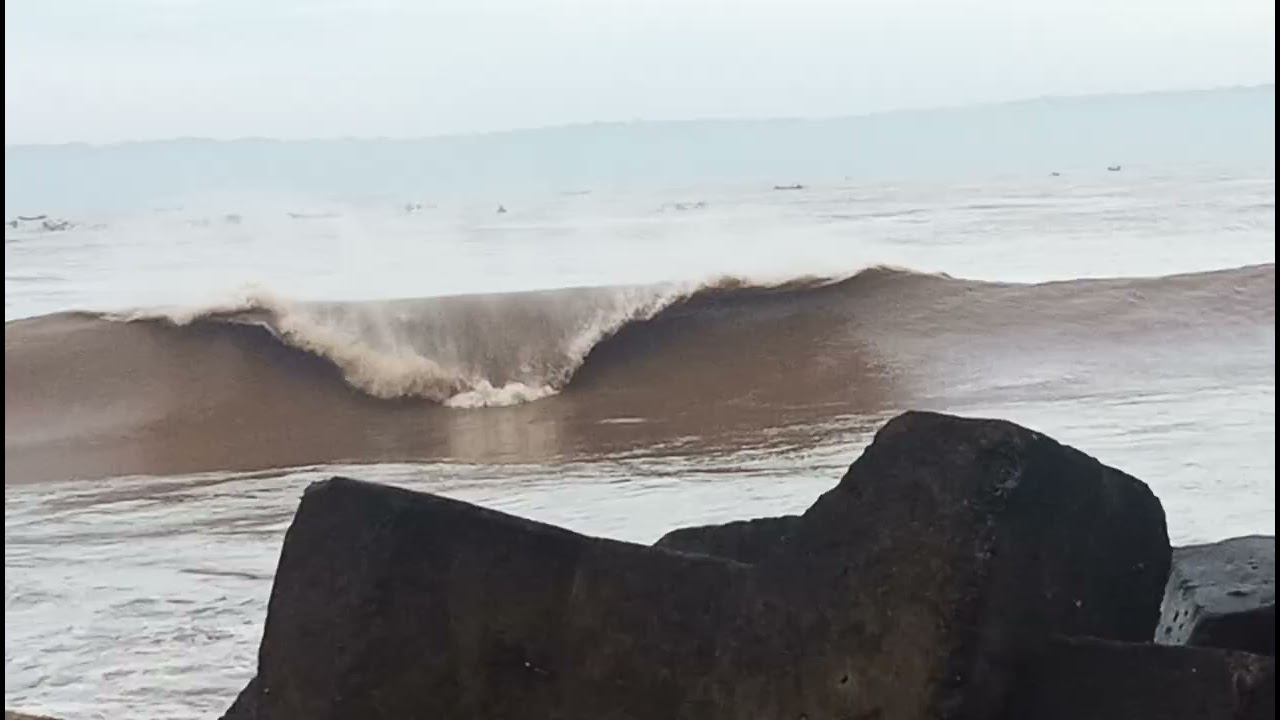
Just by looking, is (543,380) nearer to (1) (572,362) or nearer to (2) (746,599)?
(1) (572,362)

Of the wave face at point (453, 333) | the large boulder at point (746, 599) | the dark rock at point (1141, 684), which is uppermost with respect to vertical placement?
the wave face at point (453, 333)

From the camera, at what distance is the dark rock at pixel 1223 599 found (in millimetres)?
2512

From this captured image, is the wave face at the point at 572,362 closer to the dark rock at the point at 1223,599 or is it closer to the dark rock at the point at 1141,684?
the dark rock at the point at 1223,599

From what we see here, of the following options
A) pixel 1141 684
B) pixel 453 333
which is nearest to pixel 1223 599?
pixel 1141 684

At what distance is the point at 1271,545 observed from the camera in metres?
2.87

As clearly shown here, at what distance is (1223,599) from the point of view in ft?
8.43

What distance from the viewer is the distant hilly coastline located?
31.4 meters

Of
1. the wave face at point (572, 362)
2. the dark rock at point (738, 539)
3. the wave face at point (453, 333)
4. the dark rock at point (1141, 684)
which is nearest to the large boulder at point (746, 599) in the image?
the dark rock at point (1141, 684)

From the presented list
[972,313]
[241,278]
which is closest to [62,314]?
[241,278]

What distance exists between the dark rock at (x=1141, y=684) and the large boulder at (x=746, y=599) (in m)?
0.04

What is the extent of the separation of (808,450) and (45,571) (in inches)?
150

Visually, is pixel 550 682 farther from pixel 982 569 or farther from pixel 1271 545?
pixel 1271 545

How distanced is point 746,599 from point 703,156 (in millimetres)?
40216

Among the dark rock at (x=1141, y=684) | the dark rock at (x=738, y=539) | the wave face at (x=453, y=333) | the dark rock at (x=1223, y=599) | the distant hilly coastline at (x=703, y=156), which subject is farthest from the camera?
the distant hilly coastline at (x=703, y=156)
